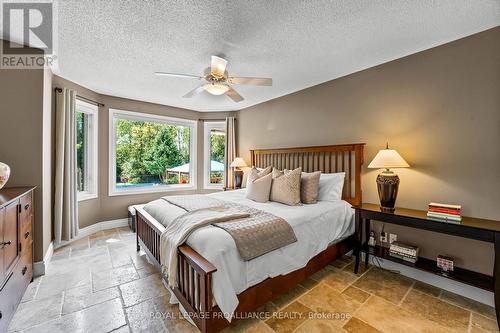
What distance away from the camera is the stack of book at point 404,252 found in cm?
226

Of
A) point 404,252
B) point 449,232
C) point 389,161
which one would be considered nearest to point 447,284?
point 404,252

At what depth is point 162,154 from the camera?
190 inches

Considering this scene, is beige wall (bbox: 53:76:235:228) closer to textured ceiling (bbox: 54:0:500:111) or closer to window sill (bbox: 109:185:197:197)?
window sill (bbox: 109:185:197:197)

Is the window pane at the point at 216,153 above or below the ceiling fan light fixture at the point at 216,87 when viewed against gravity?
below

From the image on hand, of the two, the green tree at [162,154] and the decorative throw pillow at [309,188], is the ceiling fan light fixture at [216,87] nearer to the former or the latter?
the decorative throw pillow at [309,188]

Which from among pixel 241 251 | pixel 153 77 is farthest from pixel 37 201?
pixel 241 251

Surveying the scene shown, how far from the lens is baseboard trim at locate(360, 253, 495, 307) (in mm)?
1990

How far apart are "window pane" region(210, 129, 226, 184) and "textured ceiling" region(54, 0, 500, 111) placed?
244cm

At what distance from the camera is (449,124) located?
7.35 ft

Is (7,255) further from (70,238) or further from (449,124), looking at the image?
(449,124)

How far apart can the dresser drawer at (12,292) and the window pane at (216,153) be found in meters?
3.61

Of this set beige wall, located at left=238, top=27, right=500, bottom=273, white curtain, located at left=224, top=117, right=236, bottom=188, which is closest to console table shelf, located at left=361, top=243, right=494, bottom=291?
beige wall, located at left=238, top=27, right=500, bottom=273

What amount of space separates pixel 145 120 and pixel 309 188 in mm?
3670

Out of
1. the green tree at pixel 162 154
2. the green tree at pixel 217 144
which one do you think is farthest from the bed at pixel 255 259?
the green tree at pixel 217 144
